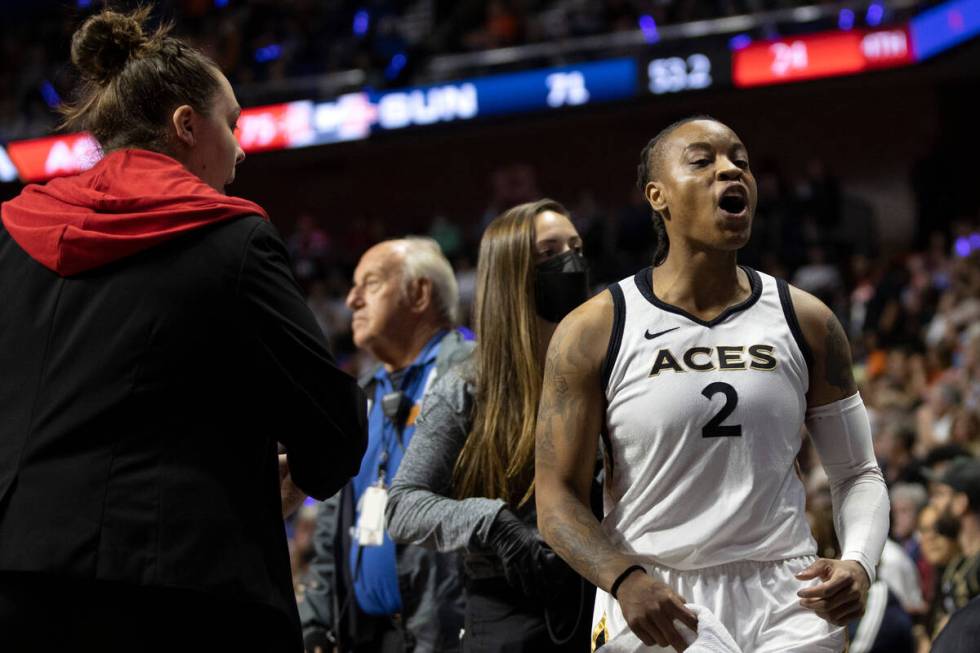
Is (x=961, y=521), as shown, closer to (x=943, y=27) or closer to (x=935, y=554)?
(x=935, y=554)

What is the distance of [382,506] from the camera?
382cm

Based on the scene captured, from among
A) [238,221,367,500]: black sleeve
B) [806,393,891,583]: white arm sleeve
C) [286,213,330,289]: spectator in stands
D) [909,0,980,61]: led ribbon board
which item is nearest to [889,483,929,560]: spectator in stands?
[806,393,891,583]: white arm sleeve

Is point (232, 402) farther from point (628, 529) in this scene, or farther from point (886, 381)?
point (886, 381)

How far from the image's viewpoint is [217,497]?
208cm

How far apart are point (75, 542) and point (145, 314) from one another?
1.23 feet

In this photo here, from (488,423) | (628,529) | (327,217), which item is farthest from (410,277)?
(327,217)

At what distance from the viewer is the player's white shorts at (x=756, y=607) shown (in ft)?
8.18

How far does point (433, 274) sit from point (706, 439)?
6.36 ft

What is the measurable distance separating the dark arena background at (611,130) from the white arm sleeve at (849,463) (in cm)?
618

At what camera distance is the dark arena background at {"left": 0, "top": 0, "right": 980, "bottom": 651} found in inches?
504

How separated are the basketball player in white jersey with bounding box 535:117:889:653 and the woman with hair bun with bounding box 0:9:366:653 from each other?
596mm

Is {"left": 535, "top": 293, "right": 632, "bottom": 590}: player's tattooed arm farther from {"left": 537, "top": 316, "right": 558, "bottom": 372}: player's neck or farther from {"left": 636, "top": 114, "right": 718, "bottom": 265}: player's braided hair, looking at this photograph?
{"left": 537, "top": 316, "right": 558, "bottom": 372}: player's neck

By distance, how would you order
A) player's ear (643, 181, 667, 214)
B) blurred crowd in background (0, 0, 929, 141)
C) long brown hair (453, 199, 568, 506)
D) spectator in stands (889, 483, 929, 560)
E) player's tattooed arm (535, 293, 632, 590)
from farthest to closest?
blurred crowd in background (0, 0, 929, 141) → spectator in stands (889, 483, 929, 560) → long brown hair (453, 199, 568, 506) → player's ear (643, 181, 667, 214) → player's tattooed arm (535, 293, 632, 590)

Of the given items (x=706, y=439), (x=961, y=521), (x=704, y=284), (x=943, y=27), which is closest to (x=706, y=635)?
(x=706, y=439)
